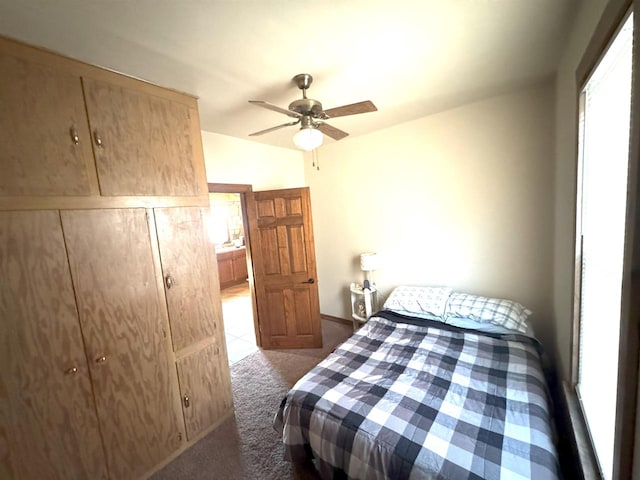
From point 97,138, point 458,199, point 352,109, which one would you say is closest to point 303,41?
point 352,109

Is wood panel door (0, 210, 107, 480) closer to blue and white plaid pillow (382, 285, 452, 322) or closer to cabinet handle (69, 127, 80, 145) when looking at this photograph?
cabinet handle (69, 127, 80, 145)

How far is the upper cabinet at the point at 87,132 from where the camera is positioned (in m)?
1.25

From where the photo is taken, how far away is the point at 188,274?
196cm

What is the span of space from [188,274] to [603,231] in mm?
2446

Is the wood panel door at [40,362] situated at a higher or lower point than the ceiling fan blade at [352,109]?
lower

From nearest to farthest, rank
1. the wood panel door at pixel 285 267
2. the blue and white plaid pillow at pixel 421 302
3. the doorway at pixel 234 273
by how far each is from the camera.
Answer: the blue and white plaid pillow at pixel 421 302 → the wood panel door at pixel 285 267 → the doorway at pixel 234 273

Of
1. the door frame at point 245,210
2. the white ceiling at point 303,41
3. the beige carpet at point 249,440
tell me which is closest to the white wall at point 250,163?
the door frame at point 245,210

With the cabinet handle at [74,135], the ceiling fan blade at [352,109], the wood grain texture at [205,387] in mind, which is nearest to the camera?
the cabinet handle at [74,135]

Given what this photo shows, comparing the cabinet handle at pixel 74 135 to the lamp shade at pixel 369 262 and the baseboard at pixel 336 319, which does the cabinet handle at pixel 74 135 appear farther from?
the baseboard at pixel 336 319

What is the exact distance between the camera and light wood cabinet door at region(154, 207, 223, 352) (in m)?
1.84

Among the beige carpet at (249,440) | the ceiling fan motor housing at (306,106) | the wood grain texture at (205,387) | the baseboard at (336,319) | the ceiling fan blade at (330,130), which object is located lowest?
the beige carpet at (249,440)

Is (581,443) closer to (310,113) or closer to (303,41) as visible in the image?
(310,113)

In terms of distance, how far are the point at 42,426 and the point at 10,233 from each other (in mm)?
999

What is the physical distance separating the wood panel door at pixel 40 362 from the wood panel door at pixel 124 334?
0.06 meters
